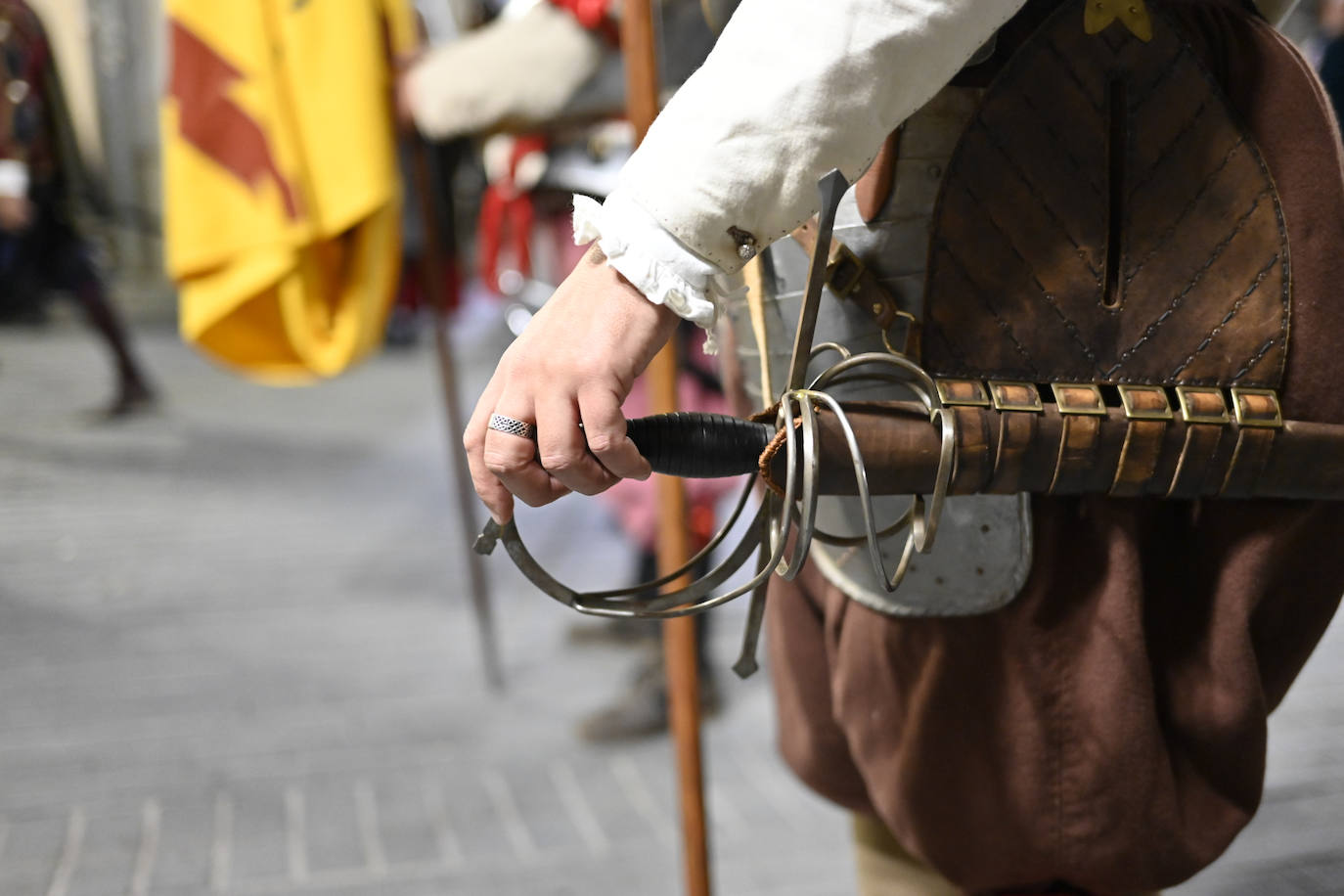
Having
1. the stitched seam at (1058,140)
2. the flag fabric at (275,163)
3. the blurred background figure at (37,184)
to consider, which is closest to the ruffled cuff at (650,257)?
the stitched seam at (1058,140)

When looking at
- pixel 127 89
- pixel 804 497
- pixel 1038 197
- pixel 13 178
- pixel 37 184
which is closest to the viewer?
pixel 804 497

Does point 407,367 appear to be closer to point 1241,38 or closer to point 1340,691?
point 1340,691

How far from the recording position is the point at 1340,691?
1918 mm

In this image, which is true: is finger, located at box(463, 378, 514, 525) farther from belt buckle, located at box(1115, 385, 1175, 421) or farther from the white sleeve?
the white sleeve

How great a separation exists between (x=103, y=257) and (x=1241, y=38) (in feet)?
9.84

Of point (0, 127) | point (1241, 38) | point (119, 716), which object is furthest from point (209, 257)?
point (1241, 38)

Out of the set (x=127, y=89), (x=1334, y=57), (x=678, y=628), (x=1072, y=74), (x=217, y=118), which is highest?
(x=127, y=89)

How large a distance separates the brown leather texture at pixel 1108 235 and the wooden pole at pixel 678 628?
50 centimetres

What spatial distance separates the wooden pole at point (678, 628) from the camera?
1036 millimetres

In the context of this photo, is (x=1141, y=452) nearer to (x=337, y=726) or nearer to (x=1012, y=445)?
(x=1012, y=445)

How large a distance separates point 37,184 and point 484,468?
2.07 metres

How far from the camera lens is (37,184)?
222 cm

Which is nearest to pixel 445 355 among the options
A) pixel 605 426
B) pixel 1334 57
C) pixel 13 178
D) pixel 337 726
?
pixel 337 726

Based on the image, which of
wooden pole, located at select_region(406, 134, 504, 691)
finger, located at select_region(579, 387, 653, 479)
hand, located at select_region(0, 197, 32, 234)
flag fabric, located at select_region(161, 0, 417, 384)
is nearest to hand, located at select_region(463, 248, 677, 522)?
finger, located at select_region(579, 387, 653, 479)
